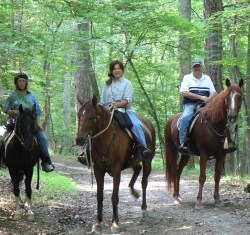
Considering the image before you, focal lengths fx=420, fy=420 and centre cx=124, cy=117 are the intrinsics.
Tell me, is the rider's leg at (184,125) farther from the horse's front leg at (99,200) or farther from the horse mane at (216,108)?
the horse's front leg at (99,200)

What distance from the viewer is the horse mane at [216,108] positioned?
8.31m

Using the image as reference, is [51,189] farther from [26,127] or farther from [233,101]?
[233,101]

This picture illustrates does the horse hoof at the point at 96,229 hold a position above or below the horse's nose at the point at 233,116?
below

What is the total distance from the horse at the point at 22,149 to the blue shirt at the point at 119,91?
1419 mm

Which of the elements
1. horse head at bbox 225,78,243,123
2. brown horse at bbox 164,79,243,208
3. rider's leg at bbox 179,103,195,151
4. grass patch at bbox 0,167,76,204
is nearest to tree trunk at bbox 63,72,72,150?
grass patch at bbox 0,167,76,204

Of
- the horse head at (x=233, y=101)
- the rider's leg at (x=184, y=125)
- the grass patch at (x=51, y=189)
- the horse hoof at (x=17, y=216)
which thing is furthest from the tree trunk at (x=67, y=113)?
the horse head at (x=233, y=101)

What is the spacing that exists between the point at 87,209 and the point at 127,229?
2.09 m

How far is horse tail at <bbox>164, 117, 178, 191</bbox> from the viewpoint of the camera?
9.99 m

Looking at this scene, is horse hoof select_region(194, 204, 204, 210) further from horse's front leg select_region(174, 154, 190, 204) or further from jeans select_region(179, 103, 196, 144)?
jeans select_region(179, 103, 196, 144)

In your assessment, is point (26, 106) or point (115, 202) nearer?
point (115, 202)

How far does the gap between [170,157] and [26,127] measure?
4.15 m

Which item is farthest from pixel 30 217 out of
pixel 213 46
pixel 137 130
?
pixel 213 46

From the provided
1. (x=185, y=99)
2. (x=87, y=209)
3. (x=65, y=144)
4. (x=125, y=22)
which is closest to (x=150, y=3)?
(x=125, y=22)

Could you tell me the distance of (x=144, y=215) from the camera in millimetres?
8180
